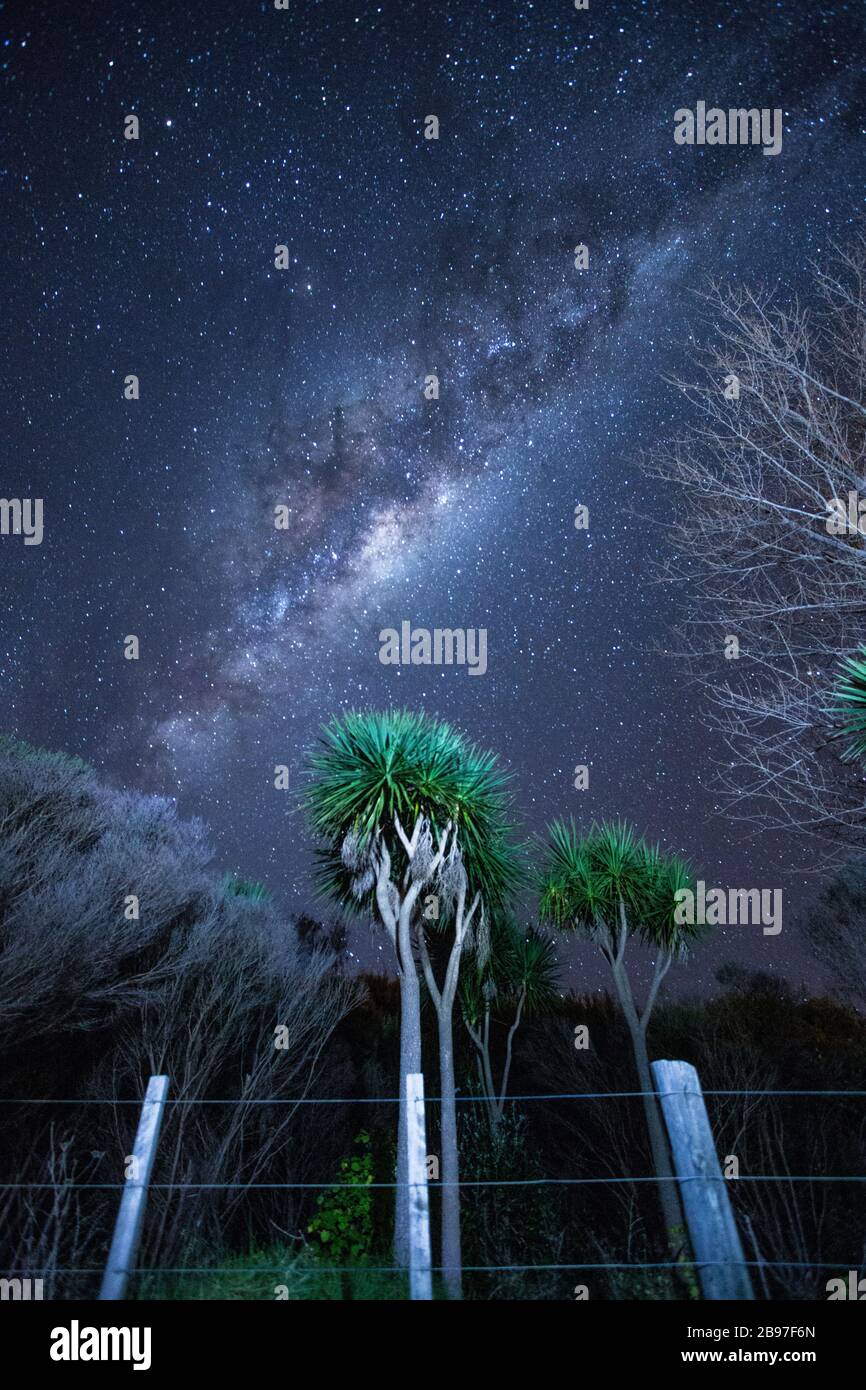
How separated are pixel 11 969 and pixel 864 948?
55.2ft

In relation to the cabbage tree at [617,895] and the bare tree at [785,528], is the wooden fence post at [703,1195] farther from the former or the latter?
the cabbage tree at [617,895]

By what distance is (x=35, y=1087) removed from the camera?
43.1 feet

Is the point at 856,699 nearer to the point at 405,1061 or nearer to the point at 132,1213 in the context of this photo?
the point at 405,1061

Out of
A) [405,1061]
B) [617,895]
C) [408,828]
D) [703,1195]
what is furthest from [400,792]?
[703,1195]

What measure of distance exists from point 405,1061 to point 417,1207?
5693mm

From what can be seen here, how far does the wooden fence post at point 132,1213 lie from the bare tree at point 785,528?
296 inches

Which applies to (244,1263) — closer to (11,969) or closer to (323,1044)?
(11,969)

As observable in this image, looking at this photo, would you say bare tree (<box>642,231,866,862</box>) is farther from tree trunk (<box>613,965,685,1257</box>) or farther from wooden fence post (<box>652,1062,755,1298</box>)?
wooden fence post (<box>652,1062,755,1298</box>)

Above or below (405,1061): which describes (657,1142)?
below

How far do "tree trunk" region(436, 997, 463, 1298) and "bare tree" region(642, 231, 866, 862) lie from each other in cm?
499

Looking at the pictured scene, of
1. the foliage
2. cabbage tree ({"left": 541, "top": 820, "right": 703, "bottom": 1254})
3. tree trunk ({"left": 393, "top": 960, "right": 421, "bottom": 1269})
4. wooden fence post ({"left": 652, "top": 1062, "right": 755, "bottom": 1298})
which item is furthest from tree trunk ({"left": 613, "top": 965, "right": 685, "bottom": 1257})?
wooden fence post ({"left": 652, "top": 1062, "right": 755, "bottom": 1298})

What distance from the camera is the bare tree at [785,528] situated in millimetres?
10391

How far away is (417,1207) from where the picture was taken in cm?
516

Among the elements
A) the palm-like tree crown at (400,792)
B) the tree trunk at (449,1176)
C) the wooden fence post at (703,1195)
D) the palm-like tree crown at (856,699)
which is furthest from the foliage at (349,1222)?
the palm-like tree crown at (856,699)
